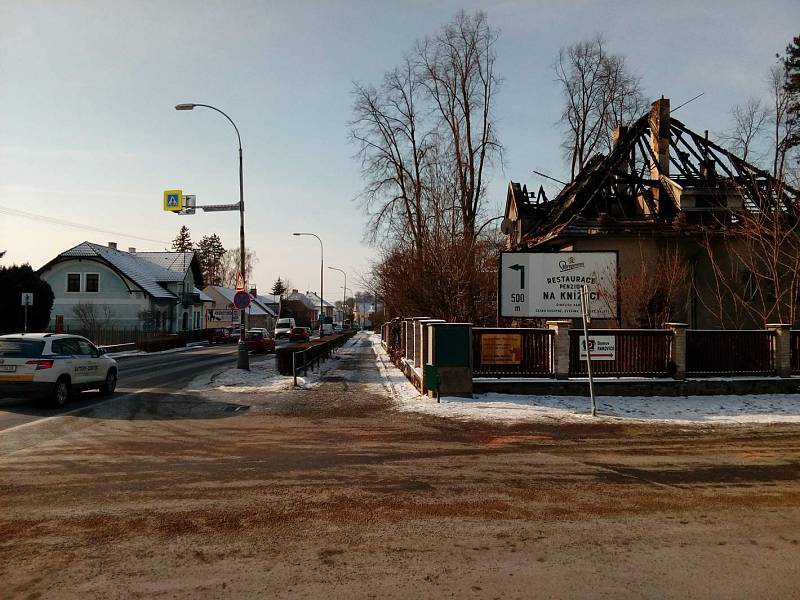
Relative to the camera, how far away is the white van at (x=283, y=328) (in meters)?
57.5

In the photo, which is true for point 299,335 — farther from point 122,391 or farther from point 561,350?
point 561,350

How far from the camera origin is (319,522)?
5562 millimetres

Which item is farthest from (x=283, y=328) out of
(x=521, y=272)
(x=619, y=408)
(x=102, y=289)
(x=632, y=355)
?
(x=619, y=408)

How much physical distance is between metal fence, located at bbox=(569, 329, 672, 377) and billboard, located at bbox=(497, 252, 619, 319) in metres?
3.18

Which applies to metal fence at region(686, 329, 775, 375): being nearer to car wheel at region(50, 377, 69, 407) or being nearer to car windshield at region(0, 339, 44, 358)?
car wheel at region(50, 377, 69, 407)

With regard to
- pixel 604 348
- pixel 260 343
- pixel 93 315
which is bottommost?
pixel 260 343

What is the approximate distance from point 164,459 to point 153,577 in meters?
4.13

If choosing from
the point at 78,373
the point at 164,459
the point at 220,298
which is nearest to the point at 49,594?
the point at 164,459

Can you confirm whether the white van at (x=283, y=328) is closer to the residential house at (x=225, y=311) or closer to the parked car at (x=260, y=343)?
the residential house at (x=225, y=311)

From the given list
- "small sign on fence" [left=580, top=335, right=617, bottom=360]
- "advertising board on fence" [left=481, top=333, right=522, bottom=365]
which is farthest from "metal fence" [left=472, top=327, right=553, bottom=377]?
"small sign on fence" [left=580, top=335, right=617, bottom=360]

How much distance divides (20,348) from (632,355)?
1418 cm

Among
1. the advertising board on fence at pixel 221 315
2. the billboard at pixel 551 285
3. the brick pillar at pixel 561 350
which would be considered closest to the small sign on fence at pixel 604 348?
the brick pillar at pixel 561 350

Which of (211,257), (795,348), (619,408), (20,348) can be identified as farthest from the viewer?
(211,257)

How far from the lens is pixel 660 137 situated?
87.6 feet
